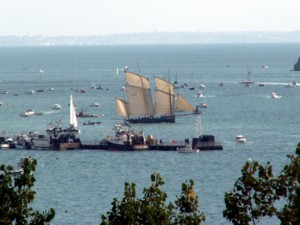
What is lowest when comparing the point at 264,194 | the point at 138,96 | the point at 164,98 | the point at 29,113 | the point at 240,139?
the point at 264,194

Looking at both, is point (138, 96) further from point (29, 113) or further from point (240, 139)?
point (240, 139)

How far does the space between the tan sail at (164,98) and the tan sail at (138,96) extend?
36.4 inches

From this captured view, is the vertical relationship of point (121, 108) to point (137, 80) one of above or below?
below

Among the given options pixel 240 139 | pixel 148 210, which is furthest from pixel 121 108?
pixel 148 210

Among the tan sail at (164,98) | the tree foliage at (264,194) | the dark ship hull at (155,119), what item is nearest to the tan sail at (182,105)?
the dark ship hull at (155,119)

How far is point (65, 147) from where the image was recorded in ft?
325

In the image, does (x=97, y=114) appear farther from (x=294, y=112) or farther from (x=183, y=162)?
(x=183, y=162)

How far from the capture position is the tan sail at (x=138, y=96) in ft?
412

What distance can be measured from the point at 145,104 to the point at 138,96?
143cm

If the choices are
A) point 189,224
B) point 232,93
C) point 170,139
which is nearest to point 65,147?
point 170,139

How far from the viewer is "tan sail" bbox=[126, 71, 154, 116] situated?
125688 mm

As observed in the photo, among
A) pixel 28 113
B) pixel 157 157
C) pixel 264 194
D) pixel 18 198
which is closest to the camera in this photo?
pixel 264 194

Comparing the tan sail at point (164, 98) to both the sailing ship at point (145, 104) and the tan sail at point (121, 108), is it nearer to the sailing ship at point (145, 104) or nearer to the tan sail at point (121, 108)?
the sailing ship at point (145, 104)

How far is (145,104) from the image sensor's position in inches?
4990
